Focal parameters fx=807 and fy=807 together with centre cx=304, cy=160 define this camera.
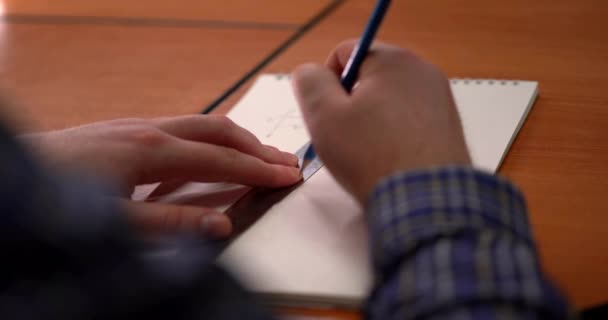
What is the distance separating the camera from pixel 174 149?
28.3 inches

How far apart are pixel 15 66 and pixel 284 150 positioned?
1.78ft

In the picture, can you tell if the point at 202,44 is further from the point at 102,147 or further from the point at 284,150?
the point at 102,147

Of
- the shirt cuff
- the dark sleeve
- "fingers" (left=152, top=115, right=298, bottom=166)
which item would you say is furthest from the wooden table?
the dark sleeve

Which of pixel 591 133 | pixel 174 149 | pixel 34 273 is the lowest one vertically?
pixel 591 133

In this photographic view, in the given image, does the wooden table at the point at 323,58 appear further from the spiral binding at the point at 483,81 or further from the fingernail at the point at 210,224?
the fingernail at the point at 210,224

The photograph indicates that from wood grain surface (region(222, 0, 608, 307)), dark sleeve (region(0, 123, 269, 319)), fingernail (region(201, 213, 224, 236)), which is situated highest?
dark sleeve (region(0, 123, 269, 319))

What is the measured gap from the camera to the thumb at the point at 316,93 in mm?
655

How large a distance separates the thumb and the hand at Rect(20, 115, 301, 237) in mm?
102

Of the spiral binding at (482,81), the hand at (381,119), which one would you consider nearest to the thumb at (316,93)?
the hand at (381,119)

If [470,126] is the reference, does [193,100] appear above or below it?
above

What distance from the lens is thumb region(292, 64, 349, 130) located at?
0.66 meters

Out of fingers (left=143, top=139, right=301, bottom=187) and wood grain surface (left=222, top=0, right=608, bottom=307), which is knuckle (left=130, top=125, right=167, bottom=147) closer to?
fingers (left=143, top=139, right=301, bottom=187)

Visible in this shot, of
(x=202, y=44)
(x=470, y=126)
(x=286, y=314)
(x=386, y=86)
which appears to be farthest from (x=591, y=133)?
(x=202, y=44)

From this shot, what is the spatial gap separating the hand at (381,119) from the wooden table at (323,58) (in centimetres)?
13
